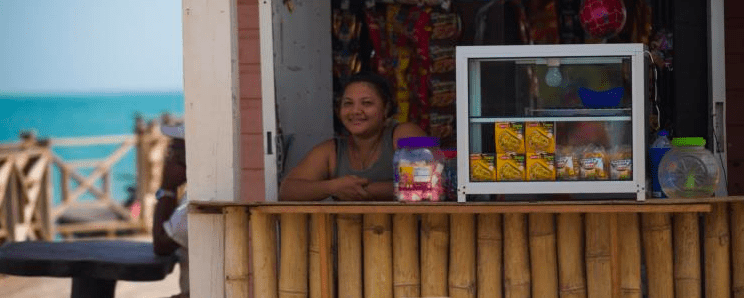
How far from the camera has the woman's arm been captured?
17.0 ft

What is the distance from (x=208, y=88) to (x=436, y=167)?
0.96m

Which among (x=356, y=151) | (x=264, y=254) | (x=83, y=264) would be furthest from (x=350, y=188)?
(x=83, y=264)

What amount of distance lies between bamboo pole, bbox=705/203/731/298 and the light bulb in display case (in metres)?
0.75

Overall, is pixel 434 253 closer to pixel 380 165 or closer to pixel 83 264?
pixel 380 165

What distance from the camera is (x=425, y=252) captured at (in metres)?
4.88

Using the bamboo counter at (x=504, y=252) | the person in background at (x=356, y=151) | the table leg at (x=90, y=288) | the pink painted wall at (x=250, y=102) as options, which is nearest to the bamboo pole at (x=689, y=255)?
the bamboo counter at (x=504, y=252)

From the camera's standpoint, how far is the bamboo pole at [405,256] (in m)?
4.88

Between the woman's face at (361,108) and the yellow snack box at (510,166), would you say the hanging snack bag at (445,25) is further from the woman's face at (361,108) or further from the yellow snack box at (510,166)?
the yellow snack box at (510,166)

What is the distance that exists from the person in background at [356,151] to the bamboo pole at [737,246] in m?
1.31

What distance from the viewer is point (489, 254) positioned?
191 inches

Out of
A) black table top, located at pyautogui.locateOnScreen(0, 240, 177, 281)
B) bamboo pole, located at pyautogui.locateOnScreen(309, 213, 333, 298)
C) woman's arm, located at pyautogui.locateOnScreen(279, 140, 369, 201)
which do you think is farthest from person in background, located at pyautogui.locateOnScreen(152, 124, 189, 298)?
bamboo pole, located at pyautogui.locateOnScreen(309, 213, 333, 298)

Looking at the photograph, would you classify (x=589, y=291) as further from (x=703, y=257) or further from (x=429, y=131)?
(x=429, y=131)

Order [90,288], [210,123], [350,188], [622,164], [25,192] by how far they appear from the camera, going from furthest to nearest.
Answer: [25,192]
[90,288]
[350,188]
[210,123]
[622,164]

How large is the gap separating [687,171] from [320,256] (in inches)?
55.1
